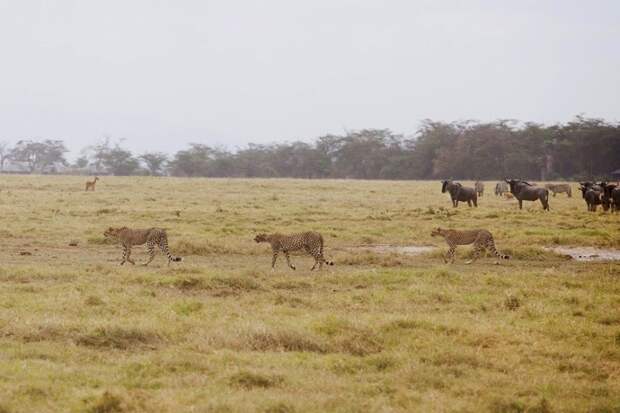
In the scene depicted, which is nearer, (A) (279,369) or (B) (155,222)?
(A) (279,369)

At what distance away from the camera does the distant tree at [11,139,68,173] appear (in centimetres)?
11833

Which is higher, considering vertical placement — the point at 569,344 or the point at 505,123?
the point at 505,123

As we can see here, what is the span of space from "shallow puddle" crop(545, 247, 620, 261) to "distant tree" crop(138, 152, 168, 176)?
81142 millimetres

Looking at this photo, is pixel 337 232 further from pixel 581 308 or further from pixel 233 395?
pixel 233 395

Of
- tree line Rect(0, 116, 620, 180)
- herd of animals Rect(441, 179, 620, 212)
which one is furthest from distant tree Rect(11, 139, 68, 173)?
herd of animals Rect(441, 179, 620, 212)

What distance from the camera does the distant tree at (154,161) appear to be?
98.8 metres

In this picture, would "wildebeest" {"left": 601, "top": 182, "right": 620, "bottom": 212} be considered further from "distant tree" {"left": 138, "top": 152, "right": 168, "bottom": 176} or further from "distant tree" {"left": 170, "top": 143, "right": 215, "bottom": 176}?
"distant tree" {"left": 138, "top": 152, "right": 168, "bottom": 176}

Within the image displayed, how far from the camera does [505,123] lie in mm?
81875

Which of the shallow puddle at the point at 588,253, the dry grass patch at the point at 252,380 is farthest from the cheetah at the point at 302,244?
the dry grass patch at the point at 252,380

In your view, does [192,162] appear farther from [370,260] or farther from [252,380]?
[252,380]

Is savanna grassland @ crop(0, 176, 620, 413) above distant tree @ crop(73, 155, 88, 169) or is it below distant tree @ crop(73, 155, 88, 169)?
below

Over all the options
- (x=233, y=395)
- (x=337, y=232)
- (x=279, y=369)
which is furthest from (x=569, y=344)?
(x=337, y=232)

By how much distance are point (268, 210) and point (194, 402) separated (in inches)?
940

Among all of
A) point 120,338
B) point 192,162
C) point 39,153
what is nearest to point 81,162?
point 39,153
